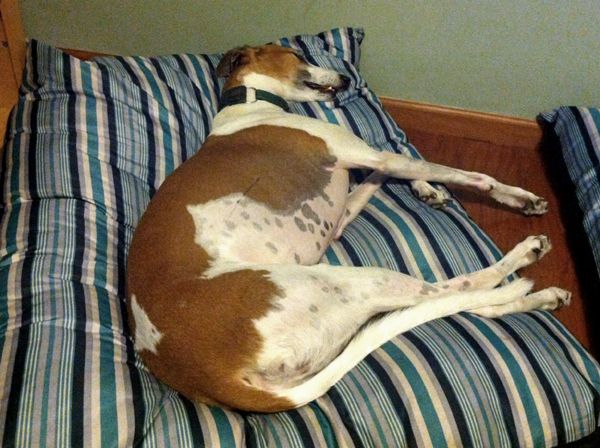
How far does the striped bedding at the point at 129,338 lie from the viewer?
1.57 m

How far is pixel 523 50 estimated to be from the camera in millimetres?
2975

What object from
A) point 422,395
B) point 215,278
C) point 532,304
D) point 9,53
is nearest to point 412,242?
point 532,304

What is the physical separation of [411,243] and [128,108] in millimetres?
1316

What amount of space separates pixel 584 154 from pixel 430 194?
87 centimetres

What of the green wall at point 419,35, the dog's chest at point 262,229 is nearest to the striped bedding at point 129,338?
the dog's chest at point 262,229

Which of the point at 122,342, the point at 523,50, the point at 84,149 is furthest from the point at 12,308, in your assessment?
the point at 523,50

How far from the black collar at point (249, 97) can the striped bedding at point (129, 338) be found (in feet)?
0.95

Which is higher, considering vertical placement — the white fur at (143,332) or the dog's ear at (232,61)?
the dog's ear at (232,61)

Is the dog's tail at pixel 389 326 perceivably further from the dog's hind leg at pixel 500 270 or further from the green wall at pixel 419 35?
the green wall at pixel 419 35

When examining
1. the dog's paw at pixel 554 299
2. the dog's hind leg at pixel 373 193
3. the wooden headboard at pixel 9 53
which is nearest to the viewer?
the dog's paw at pixel 554 299

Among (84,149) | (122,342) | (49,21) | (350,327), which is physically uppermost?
(49,21)

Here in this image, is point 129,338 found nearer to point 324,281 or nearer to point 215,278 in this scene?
point 215,278

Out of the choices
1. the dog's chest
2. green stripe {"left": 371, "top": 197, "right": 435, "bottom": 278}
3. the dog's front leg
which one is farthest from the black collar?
green stripe {"left": 371, "top": 197, "right": 435, "bottom": 278}

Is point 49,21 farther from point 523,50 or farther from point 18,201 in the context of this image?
point 523,50
